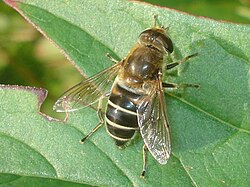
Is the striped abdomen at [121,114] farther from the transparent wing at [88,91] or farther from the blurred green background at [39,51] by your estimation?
the blurred green background at [39,51]

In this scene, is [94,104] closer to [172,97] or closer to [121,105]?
[121,105]

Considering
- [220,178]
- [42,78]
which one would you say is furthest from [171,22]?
[42,78]

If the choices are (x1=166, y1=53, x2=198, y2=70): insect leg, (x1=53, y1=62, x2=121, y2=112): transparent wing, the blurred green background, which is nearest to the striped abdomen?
(x1=53, y1=62, x2=121, y2=112): transparent wing

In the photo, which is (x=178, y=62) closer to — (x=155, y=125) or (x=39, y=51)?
(x=155, y=125)

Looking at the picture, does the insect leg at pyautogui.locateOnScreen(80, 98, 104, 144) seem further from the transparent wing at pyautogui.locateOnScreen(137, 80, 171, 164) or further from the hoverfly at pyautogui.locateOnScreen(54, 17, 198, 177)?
the transparent wing at pyautogui.locateOnScreen(137, 80, 171, 164)

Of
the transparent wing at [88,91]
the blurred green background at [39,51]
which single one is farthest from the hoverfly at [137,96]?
the blurred green background at [39,51]
